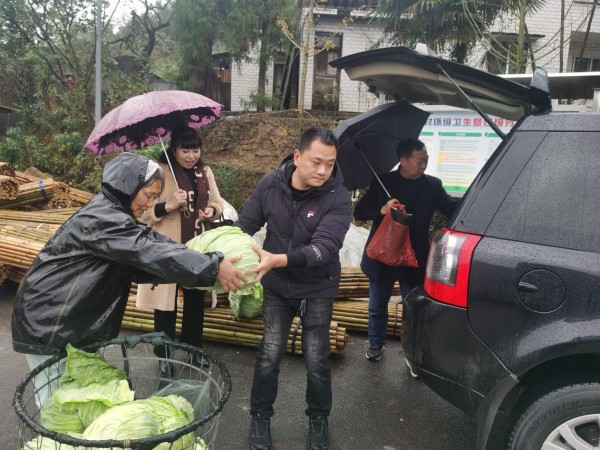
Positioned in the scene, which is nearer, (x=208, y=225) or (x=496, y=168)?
(x=496, y=168)

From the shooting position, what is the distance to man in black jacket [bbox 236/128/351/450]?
2750mm

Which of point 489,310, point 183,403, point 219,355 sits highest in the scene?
point 489,310

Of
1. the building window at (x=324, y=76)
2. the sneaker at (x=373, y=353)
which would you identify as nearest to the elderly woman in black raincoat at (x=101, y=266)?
the sneaker at (x=373, y=353)

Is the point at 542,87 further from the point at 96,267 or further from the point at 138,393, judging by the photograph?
the point at 138,393

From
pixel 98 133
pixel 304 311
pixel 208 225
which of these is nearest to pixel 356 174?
pixel 208 225

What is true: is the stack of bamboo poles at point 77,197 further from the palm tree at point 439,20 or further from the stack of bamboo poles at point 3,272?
the palm tree at point 439,20

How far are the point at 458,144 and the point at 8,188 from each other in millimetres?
5732

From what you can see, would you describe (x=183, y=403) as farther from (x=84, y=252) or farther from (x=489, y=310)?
(x=489, y=310)

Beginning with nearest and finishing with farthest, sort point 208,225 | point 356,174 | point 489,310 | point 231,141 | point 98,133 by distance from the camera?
point 489,310 → point 98,133 → point 208,225 → point 356,174 → point 231,141

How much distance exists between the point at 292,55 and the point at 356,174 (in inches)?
386

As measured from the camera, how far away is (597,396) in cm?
218

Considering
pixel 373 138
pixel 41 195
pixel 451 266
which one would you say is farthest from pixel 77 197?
pixel 451 266

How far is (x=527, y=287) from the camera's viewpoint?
225 centimetres

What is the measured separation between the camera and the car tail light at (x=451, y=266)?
240cm
